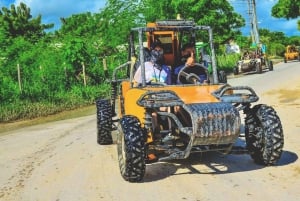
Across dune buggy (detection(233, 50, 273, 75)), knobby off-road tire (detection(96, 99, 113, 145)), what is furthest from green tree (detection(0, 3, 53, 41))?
knobby off-road tire (detection(96, 99, 113, 145))

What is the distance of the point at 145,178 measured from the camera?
23.5 ft

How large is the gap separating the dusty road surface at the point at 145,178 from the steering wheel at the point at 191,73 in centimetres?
119

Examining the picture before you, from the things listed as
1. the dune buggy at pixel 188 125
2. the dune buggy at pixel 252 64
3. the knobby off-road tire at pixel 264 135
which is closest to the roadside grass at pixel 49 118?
the dune buggy at pixel 188 125

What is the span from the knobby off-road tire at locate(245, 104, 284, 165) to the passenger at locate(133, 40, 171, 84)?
4.97 ft

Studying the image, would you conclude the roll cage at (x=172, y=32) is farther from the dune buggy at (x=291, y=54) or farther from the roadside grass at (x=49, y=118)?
the dune buggy at (x=291, y=54)

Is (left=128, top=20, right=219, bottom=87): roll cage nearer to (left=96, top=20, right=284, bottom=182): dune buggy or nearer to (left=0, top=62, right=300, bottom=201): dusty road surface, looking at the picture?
(left=96, top=20, right=284, bottom=182): dune buggy

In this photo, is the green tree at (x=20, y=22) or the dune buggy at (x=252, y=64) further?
the green tree at (x=20, y=22)

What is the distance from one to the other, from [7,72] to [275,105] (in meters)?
11.3

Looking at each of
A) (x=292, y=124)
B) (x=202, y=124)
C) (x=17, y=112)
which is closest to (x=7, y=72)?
(x=17, y=112)

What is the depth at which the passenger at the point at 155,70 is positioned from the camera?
817 centimetres

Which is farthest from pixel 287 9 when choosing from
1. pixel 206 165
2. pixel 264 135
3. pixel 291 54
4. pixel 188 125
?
pixel 188 125

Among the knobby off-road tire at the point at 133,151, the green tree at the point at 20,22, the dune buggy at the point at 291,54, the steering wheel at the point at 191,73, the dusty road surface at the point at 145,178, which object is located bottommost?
the dusty road surface at the point at 145,178

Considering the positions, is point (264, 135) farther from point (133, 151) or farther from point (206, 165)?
point (133, 151)

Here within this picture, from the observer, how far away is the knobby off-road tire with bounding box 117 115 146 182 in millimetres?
6703
